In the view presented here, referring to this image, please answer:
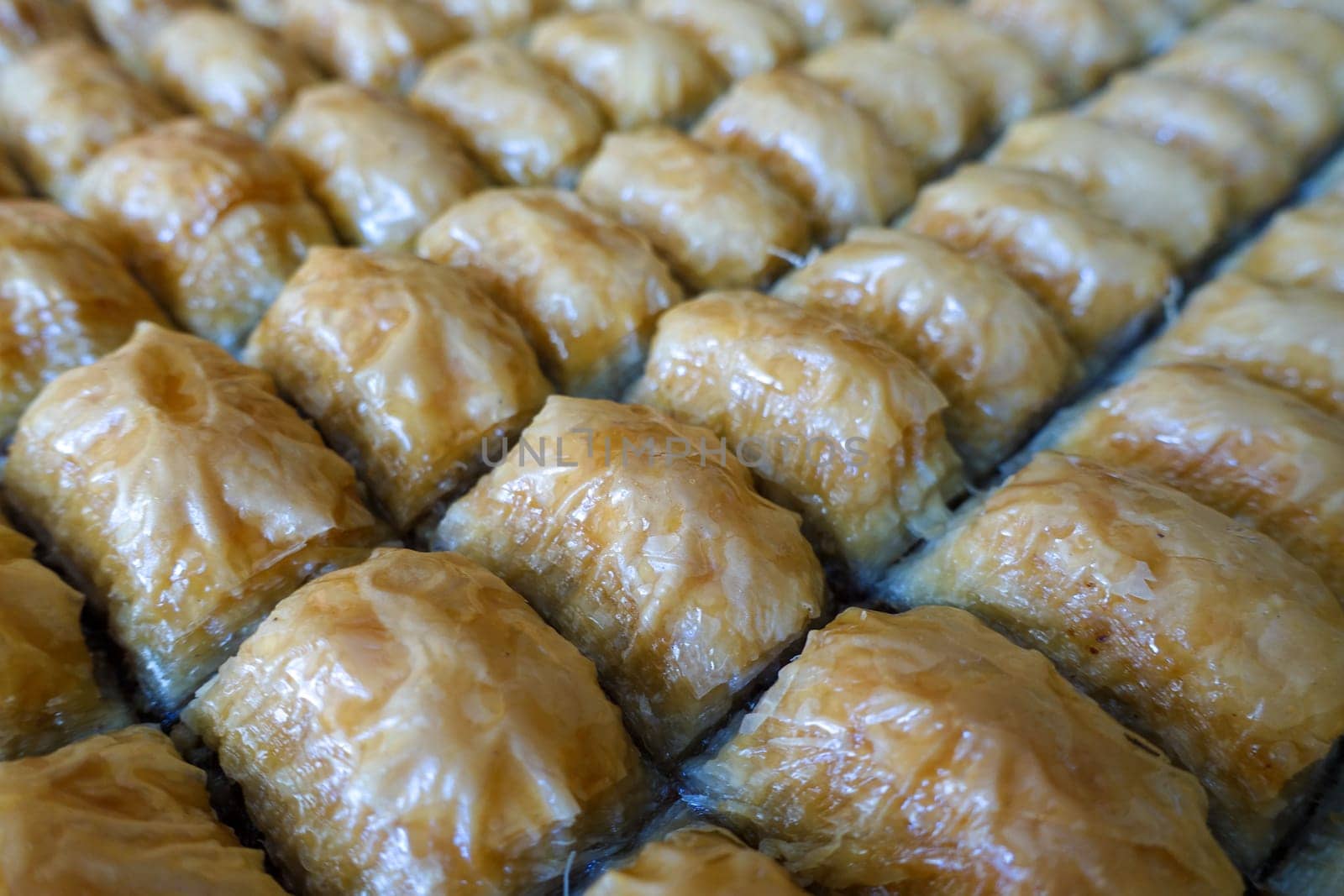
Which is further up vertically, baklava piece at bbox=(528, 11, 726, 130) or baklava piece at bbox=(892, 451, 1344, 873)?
baklava piece at bbox=(528, 11, 726, 130)

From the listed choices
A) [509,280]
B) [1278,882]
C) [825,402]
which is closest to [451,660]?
[825,402]

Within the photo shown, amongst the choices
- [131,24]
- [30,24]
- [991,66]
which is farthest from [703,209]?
[30,24]

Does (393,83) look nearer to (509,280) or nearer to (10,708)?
(509,280)

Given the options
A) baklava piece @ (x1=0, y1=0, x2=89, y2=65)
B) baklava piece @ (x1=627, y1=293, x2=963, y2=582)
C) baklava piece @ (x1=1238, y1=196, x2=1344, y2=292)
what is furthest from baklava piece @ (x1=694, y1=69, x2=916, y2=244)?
baklava piece @ (x1=0, y1=0, x2=89, y2=65)

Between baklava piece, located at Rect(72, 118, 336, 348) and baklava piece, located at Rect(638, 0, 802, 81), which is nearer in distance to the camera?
baklava piece, located at Rect(72, 118, 336, 348)

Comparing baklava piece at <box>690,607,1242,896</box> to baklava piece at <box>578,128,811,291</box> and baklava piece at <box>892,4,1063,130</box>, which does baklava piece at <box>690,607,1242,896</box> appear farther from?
baklava piece at <box>892,4,1063,130</box>

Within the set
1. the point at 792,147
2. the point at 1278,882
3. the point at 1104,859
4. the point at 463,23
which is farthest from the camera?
the point at 463,23
